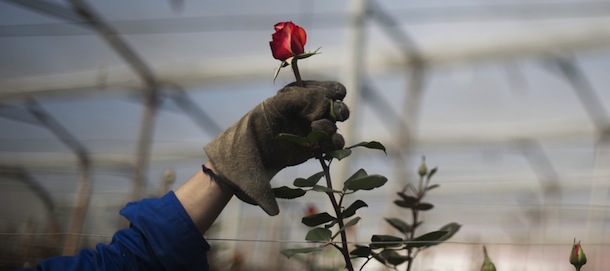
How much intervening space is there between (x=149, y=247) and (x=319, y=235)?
8.5 inches

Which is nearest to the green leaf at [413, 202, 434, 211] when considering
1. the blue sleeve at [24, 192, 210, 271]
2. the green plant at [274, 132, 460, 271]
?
the green plant at [274, 132, 460, 271]

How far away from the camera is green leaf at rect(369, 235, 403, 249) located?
2.49 ft

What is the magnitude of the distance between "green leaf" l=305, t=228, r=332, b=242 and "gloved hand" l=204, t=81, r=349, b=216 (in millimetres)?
48

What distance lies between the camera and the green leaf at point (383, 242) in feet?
2.49

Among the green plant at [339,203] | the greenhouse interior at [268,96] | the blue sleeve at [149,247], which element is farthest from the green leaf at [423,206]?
the blue sleeve at [149,247]

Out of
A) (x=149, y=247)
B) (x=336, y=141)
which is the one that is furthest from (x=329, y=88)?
(x=149, y=247)

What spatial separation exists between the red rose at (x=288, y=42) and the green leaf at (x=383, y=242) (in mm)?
244

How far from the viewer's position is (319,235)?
2.53ft

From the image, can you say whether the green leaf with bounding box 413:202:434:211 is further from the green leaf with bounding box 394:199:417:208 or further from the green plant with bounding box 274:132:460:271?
the green plant with bounding box 274:132:460:271

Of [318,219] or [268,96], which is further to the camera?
[268,96]

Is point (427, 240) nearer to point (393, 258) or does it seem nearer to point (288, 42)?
point (393, 258)

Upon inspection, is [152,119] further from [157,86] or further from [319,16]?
[319,16]

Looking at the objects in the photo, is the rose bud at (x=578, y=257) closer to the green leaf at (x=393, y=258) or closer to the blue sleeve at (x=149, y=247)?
the green leaf at (x=393, y=258)

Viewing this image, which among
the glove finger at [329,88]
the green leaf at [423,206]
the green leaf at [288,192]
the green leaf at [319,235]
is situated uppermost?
the glove finger at [329,88]
